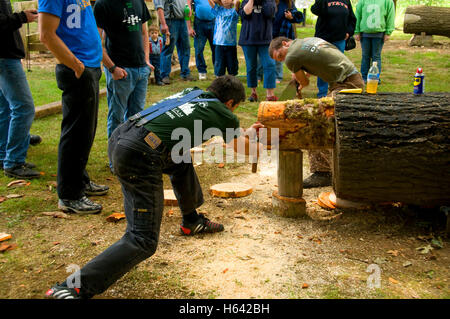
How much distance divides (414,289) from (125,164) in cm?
199

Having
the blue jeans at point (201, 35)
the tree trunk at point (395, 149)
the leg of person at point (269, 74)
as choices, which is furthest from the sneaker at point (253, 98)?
the tree trunk at point (395, 149)

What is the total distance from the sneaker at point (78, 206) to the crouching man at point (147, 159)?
1.25 meters

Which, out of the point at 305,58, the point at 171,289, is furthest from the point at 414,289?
the point at 305,58

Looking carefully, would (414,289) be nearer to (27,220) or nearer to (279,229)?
(279,229)

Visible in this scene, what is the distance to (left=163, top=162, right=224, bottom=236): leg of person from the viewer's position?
3.41m

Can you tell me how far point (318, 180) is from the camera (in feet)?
15.6

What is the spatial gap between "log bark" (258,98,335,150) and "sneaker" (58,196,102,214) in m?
1.67

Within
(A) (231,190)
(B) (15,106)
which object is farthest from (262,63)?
(B) (15,106)

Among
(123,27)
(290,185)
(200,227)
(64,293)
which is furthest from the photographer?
(123,27)

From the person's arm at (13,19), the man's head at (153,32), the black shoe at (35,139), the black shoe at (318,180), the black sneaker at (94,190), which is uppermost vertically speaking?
the person's arm at (13,19)

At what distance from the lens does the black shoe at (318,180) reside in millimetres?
4758

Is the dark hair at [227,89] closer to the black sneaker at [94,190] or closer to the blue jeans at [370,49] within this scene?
the black sneaker at [94,190]

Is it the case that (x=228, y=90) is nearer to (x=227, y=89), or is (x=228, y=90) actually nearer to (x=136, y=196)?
(x=227, y=89)

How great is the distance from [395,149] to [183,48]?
6.79 m
